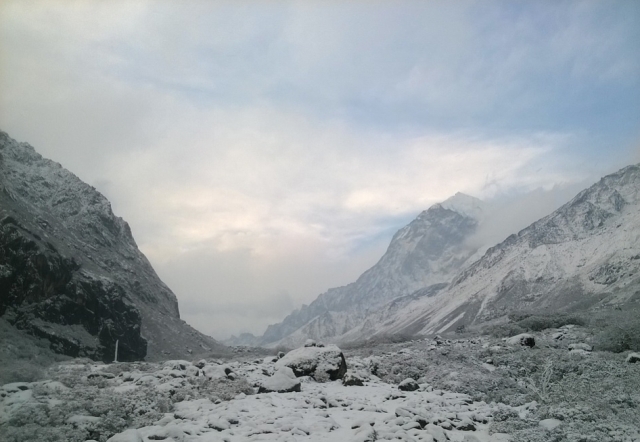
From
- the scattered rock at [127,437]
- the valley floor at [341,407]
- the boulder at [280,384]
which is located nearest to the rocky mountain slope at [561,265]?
the valley floor at [341,407]

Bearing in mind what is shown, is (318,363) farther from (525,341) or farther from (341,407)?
(525,341)

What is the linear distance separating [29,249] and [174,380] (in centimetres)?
4959

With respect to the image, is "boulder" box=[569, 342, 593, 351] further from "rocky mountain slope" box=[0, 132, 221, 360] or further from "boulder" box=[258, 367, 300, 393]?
"rocky mountain slope" box=[0, 132, 221, 360]

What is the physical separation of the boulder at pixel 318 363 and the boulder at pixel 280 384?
232cm

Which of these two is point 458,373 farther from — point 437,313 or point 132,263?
point 437,313

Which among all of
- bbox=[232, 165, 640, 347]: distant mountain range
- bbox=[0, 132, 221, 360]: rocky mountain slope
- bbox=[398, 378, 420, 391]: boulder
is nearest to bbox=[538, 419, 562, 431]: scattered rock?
bbox=[398, 378, 420, 391]: boulder

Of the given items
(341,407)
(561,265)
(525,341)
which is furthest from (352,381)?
(561,265)

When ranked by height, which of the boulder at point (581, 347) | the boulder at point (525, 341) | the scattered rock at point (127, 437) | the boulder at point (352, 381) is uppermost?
the boulder at point (525, 341)

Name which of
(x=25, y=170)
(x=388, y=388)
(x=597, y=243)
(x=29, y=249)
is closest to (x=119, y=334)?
(x=29, y=249)

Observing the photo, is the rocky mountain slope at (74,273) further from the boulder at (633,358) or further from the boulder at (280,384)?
the boulder at (633,358)

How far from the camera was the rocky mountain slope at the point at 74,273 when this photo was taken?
5006cm

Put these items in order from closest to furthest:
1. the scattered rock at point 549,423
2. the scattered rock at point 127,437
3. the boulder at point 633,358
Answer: the scattered rock at point 127,437 < the scattered rock at point 549,423 < the boulder at point 633,358

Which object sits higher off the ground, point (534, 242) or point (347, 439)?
point (534, 242)

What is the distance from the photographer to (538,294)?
116312 millimetres
